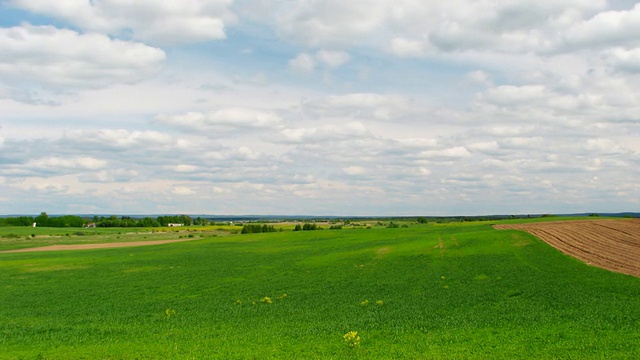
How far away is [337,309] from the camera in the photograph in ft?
102

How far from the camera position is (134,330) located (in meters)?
26.9

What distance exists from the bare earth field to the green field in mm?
2534

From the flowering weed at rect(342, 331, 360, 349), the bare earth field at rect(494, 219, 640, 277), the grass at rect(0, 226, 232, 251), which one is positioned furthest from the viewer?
the grass at rect(0, 226, 232, 251)

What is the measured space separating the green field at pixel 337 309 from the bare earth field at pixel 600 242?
8.31 feet

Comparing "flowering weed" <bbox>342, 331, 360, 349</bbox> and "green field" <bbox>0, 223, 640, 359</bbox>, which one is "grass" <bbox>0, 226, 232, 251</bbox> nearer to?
"green field" <bbox>0, 223, 640, 359</bbox>

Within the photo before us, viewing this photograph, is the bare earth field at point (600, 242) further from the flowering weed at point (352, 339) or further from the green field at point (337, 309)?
the flowering weed at point (352, 339)

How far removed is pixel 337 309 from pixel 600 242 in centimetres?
4295

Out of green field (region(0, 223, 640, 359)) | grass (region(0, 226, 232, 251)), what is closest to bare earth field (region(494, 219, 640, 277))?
green field (region(0, 223, 640, 359))

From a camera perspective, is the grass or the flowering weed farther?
the grass

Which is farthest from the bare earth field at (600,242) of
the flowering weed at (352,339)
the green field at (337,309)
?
the flowering weed at (352,339)

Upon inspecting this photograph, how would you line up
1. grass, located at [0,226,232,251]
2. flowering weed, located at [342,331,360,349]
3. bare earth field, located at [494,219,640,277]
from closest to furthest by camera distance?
flowering weed, located at [342,331,360,349] < bare earth field, located at [494,219,640,277] < grass, located at [0,226,232,251]

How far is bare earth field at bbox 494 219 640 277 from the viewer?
4540cm

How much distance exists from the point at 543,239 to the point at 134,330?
53.5 metres

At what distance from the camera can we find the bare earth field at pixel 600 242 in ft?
149
